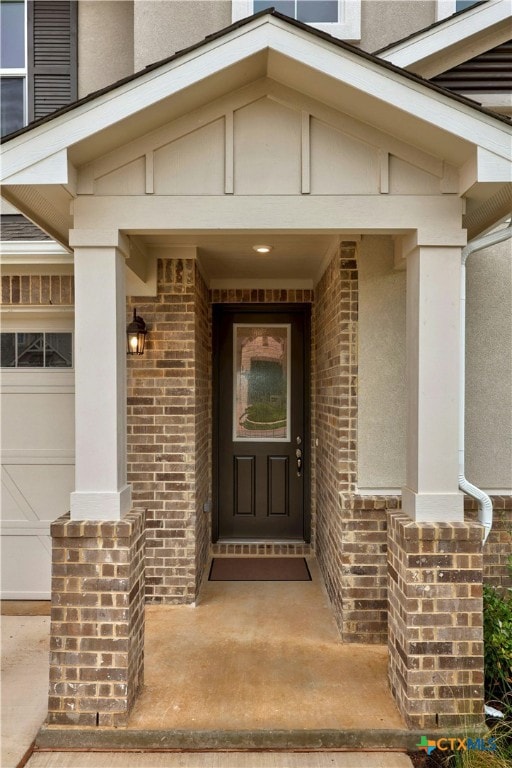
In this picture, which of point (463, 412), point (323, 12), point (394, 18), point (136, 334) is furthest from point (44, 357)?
point (394, 18)

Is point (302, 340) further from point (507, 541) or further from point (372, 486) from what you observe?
point (507, 541)

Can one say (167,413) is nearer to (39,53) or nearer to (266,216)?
(266,216)

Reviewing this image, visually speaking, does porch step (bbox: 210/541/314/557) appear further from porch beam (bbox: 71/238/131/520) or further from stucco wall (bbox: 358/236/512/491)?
porch beam (bbox: 71/238/131/520)

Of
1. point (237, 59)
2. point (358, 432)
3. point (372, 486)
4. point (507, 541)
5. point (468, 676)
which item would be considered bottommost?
point (468, 676)

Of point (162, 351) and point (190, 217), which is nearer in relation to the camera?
point (190, 217)

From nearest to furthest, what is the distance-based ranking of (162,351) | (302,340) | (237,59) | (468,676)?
(237,59), (468,676), (162,351), (302,340)

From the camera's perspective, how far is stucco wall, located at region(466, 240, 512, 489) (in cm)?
339

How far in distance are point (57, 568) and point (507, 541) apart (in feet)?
9.82

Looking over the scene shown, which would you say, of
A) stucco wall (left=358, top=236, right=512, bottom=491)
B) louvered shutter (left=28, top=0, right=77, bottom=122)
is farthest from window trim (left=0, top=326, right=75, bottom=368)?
stucco wall (left=358, top=236, right=512, bottom=491)

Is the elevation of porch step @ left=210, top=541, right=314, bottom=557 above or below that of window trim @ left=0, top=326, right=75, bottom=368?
below

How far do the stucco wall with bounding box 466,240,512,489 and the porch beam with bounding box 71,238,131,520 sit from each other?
8.00 feet

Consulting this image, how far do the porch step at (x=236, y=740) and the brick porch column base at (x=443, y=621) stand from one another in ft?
0.55

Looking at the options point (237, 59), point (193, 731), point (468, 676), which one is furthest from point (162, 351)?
point (468, 676)

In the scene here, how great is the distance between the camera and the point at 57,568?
247cm
